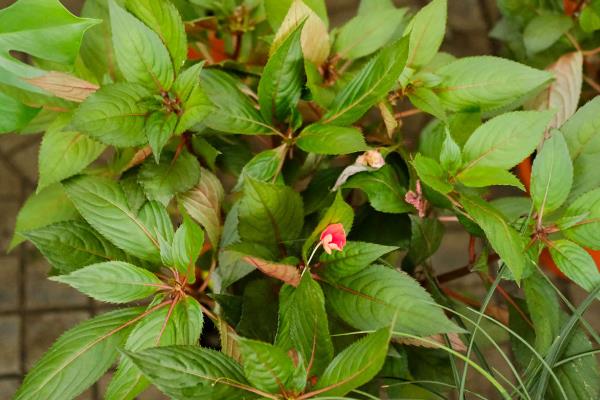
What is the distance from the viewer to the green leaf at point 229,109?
0.83m

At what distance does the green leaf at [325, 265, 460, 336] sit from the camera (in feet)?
2.40

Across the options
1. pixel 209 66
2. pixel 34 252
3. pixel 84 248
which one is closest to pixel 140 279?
pixel 84 248

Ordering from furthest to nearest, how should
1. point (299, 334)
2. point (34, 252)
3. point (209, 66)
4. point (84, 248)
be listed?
point (34, 252), point (209, 66), point (84, 248), point (299, 334)

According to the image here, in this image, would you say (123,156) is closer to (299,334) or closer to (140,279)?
(140,279)

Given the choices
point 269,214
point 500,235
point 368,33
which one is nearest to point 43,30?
point 269,214

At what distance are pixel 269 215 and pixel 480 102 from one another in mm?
299

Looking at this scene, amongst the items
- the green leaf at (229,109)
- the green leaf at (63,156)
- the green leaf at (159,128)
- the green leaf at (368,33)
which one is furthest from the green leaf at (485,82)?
the green leaf at (63,156)

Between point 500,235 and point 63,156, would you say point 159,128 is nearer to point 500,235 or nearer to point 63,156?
point 63,156

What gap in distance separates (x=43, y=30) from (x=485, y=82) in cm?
52

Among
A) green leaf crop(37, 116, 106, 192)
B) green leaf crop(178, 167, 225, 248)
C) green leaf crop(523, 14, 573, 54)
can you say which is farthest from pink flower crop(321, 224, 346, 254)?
green leaf crop(523, 14, 573, 54)

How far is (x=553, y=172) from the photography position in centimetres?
80

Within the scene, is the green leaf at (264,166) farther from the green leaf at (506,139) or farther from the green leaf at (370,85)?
the green leaf at (506,139)

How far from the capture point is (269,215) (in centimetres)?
81

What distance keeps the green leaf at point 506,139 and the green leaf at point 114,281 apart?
0.38 metres
